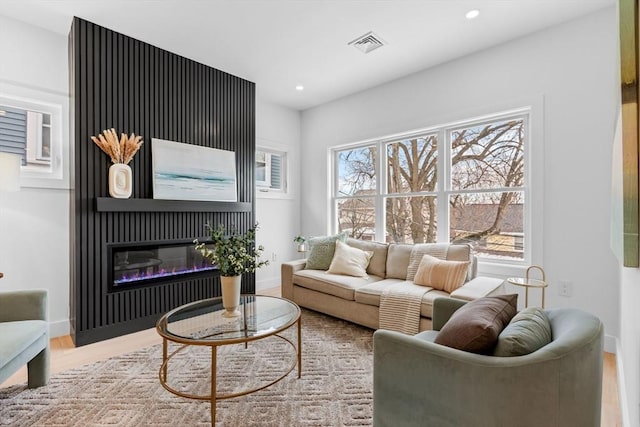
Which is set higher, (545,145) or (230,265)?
(545,145)

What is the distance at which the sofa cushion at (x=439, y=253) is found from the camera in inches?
113

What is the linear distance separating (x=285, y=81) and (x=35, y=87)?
2460mm

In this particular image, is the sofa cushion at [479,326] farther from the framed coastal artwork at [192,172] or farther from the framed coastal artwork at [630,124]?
the framed coastal artwork at [192,172]

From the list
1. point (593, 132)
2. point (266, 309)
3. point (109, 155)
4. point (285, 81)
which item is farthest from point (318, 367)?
point (285, 81)

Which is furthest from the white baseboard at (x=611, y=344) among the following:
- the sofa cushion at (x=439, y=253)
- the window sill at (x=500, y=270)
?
the sofa cushion at (x=439, y=253)

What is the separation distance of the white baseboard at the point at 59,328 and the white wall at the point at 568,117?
4291 mm

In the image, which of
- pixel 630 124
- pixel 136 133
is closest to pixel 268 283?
pixel 136 133

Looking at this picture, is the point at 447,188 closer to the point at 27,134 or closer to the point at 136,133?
the point at 136,133

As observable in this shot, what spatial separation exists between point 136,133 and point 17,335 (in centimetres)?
194

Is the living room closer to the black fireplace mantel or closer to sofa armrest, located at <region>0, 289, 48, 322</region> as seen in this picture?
the black fireplace mantel

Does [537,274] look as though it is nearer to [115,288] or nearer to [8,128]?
[115,288]

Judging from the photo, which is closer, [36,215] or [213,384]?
[213,384]

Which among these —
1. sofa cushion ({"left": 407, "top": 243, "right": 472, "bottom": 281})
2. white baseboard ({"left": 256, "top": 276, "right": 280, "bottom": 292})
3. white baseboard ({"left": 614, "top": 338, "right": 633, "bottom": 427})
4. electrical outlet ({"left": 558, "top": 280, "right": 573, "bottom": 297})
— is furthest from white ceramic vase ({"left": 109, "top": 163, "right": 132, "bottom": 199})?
electrical outlet ({"left": 558, "top": 280, "right": 573, "bottom": 297})

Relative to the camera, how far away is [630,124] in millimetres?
997
